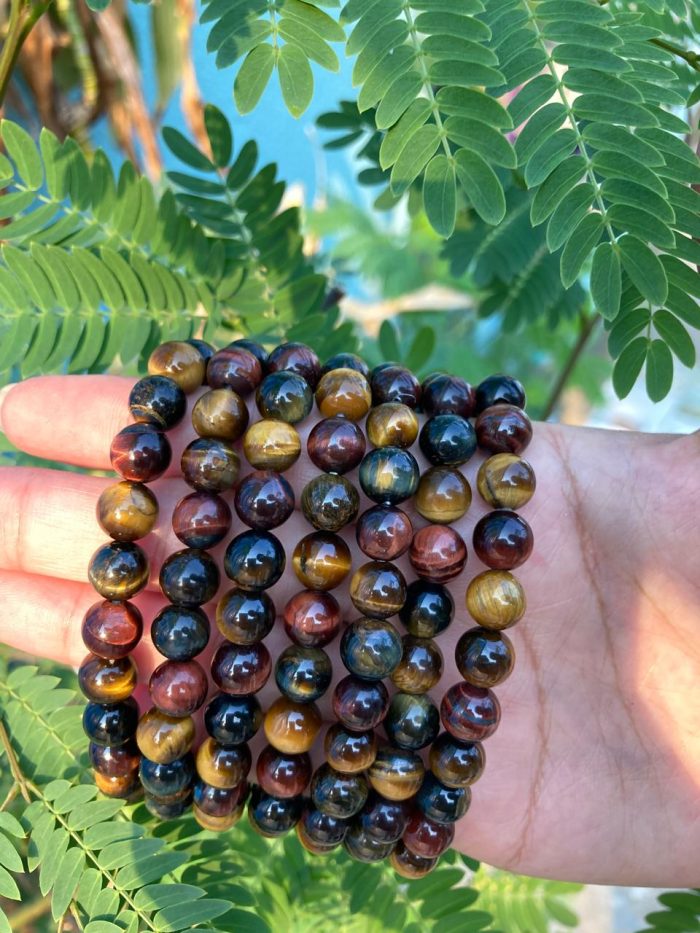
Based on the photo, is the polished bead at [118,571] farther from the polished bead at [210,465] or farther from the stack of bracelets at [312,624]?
the polished bead at [210,465]

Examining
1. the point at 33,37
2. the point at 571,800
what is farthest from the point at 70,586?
the point at 33,37

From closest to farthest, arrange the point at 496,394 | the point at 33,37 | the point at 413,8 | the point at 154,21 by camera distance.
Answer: the point at 413,8, the point at 496,394, the point at 33,37, the point at 154,21

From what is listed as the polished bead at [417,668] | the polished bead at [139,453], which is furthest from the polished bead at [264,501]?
the polished bead at [417,668]

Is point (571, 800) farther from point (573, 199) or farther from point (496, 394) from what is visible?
point (573, 199)

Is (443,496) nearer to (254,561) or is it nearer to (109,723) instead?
(254,561)

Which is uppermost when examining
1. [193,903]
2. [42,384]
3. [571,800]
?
[42,384]

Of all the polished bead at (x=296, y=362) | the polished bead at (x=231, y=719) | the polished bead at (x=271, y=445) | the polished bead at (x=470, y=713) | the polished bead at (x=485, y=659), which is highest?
the polished bead at (x=296, y=362)

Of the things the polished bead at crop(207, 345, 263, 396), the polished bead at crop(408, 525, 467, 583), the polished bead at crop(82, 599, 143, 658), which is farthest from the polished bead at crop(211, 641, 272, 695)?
the polished bead at crop(207, 345, 263, 396)
